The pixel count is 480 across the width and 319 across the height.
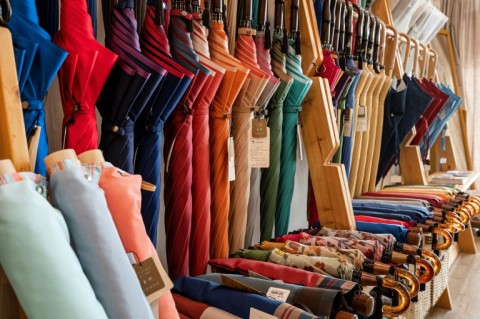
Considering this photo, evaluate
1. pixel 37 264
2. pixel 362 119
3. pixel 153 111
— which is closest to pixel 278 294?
pixel 153 111

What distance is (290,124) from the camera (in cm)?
147

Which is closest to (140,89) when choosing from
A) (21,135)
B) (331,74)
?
(21,135)

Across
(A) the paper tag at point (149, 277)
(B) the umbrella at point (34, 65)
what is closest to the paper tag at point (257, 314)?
(A) the paper tag at point (149, 277)

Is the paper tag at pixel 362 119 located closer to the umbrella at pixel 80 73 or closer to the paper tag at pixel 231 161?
the paper tag at pixel 231 161

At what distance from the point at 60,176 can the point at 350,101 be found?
4.46 feet

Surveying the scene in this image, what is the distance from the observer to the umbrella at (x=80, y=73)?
836 mm

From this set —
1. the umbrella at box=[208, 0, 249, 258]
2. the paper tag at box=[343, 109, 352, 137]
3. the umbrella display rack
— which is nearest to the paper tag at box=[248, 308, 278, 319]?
the umbrella at box=[208, 0, 249, 258]

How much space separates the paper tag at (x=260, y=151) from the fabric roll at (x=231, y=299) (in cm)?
38

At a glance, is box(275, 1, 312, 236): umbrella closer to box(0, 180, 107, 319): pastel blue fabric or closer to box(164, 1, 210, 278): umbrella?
box(164, 1, 210, 278): umbrella

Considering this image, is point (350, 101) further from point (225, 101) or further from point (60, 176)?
point (60, 176)

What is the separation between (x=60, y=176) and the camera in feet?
2.15

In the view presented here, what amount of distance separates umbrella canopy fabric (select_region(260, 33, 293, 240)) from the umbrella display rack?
13 centimetres

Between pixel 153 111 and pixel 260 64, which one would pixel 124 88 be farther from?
pixel 260 64

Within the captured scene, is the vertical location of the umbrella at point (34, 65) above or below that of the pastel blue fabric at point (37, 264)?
above
